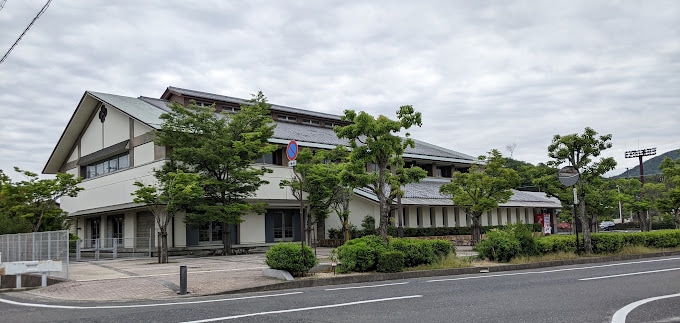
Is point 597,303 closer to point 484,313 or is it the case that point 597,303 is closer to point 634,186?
point 484,313

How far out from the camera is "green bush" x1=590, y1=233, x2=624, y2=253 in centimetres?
2045

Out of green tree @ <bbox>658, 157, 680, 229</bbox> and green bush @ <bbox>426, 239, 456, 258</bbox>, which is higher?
green tree @ <bbox>658, 157, 680, 229</bbox>

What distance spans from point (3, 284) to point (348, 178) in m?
9.92

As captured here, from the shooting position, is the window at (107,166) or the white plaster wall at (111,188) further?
the window at (107,166)

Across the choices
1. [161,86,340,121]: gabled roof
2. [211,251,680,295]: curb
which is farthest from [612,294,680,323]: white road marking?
[161,86,340,121]: gabled roof

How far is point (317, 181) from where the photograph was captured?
27297 millimetres

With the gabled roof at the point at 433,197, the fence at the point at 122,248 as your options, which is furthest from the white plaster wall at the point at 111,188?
the gabled roof at the point at 433,197

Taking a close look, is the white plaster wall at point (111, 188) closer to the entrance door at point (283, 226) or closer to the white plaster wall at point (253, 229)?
the white plaster wall at point (253, 229)

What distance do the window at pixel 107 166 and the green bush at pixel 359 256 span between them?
20.0 meters

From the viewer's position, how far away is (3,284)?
14.7 metres

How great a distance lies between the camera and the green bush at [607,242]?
67.1 feet

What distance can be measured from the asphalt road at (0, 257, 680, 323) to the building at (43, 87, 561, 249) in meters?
17.1

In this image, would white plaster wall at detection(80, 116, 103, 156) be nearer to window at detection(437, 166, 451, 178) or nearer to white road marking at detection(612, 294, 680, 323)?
window at detection(437, 166, 451, 178)

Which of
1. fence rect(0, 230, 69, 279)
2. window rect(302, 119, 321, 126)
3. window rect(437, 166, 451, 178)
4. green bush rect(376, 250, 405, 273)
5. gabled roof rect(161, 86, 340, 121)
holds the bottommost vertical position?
green bush rect(376, 250, 405, 273)
